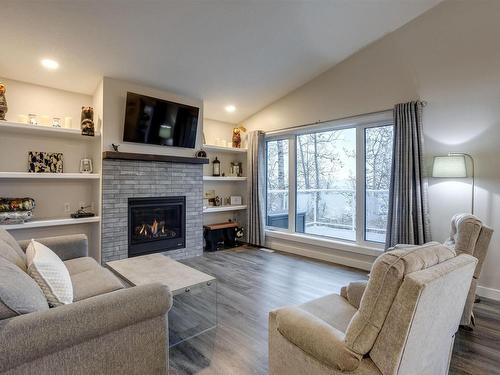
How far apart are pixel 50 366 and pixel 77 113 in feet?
12.5

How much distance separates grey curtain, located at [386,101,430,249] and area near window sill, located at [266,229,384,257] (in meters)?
0.42

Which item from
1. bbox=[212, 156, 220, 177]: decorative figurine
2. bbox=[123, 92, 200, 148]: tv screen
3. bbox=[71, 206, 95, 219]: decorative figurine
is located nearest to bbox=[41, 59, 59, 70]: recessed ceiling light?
bbox=[123, 92, 200, 148]: tv screen

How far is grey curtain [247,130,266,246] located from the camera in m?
5.49

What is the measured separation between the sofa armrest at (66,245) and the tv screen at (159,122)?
1.67 metres

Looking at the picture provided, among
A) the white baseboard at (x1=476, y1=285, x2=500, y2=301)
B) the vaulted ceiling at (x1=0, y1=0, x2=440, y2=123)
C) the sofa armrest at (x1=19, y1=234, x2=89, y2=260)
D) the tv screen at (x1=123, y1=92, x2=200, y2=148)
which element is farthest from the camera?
the tv screen at (x1=123, y1=92, x2=200, y2=148)

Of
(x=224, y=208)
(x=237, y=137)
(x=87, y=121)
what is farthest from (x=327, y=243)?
(x=87, y=121)

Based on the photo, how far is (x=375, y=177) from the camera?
14.0 feet

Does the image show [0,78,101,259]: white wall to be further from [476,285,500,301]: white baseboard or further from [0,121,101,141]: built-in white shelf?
[476,285,500,301]: white baseboard

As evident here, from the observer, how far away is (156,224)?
456 cm

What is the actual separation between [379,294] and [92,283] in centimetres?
206

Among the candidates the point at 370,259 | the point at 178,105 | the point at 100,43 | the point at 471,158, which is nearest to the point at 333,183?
the point at 370,259

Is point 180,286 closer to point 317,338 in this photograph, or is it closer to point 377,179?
point 317,338

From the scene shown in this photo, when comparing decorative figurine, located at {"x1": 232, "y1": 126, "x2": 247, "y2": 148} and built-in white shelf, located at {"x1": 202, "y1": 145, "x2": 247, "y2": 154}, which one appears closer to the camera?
built-in white shelf, located at {"x1": 202, "y1": 145, "x2": 247, "y2": 154}

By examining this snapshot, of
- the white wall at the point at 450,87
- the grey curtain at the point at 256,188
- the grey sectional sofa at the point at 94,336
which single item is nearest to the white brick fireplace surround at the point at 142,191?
the grey curtain at the point at 256,188
